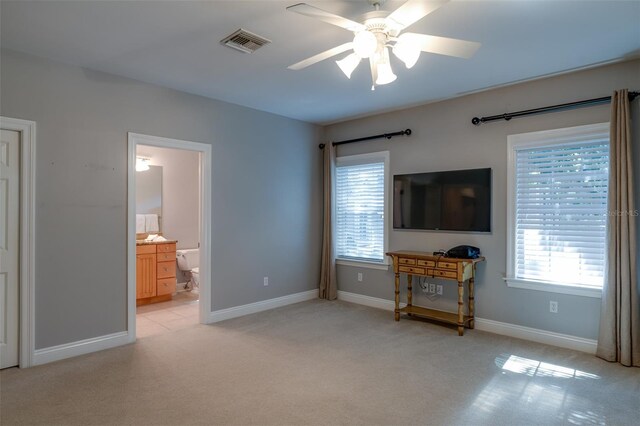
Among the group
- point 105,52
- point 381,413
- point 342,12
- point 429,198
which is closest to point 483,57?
point 342,12

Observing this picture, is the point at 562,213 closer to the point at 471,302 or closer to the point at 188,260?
the point at 471,302

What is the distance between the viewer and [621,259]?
3.12 metres

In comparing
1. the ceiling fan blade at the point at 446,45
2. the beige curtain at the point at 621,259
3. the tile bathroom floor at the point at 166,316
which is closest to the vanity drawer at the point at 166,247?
the tile bathroom floor at the point at 166,316

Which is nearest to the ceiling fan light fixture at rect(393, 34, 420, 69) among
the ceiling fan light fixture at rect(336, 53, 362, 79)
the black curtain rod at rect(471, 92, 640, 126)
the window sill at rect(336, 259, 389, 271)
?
the ceiling fan light fixture at rect(336, 53, 362, 79)

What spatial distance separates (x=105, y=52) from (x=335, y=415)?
3.30 m

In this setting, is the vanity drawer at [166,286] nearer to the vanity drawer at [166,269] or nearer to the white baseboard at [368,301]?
the vanity drawer at [166,269]

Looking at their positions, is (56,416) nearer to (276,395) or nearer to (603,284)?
(276,395)

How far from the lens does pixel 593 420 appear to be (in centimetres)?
235

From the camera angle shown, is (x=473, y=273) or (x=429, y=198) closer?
(x=473, y=273)

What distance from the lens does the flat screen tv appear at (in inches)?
161

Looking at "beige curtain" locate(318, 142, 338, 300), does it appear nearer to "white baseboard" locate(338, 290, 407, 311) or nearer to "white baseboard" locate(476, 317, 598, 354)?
"white baseboard" locate(338, 290, 407, 311)

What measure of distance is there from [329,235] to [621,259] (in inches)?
Answer: 133

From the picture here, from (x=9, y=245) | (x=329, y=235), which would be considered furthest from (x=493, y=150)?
(x=9, y=245)

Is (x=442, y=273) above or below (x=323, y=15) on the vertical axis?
below
